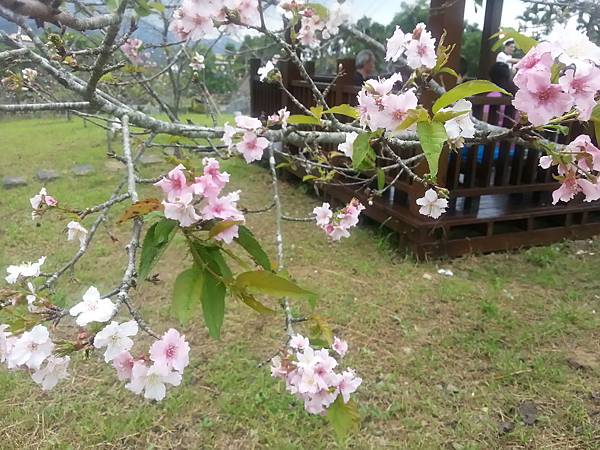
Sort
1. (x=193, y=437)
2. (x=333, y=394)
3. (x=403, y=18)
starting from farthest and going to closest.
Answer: (x=403, y=18)
(x=193, y=437)
(x=333, y=394)

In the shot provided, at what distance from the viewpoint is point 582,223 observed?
409cm

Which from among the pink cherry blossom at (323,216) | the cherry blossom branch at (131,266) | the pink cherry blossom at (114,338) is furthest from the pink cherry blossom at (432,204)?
the pink cherry blossom at (114,338)

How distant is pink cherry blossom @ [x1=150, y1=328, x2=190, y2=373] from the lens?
88 centimetres

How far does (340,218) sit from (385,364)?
0.90m

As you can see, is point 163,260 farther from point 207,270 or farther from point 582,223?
point 582,223

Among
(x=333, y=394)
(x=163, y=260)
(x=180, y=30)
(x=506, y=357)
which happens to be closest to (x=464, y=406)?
(x=506, y=357)

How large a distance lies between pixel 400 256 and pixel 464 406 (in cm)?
160

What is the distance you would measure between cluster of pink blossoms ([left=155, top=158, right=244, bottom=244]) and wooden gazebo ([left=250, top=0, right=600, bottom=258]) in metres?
2.61

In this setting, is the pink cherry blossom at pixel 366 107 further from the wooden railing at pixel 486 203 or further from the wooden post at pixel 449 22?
the wooden railing at pixel 486 203

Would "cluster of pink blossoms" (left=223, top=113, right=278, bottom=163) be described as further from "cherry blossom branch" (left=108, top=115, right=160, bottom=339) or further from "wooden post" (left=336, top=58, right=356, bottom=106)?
"wooden post" (left=336, top=58, right=356, bottom=106)

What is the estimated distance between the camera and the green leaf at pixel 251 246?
2.84ft

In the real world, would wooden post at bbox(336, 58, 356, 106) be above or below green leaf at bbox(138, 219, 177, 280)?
below

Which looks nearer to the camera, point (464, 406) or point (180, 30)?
point (180, 30)

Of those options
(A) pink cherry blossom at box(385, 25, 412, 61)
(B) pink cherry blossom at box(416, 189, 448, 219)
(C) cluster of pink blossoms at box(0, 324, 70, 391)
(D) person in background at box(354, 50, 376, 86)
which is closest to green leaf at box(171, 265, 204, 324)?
(C) cluster of pink blossoms at box(0, 324, 70, 391)
